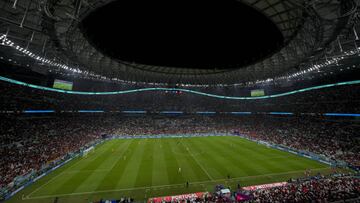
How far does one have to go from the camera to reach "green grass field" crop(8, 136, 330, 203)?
20.4 m

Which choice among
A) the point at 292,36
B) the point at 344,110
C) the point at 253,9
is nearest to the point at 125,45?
the point at 253,9

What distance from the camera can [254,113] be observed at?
265 ft

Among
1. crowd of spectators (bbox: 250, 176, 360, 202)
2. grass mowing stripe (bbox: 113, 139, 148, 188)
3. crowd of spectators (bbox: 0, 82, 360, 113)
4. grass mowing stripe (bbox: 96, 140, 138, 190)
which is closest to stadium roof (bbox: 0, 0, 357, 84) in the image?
crowd of spectators (bbox: 250, 176, 360, 202)

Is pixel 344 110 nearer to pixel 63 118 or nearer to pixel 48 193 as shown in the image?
pixel 48 193

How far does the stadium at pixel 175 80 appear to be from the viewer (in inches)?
706

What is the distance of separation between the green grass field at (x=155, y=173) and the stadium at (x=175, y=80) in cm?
23

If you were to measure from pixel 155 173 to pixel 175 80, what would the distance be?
43777 millimetres

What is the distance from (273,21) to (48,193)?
35.2 m

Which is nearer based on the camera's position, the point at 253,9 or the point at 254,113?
the point at 253,9

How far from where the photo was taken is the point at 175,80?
6500 centimetres

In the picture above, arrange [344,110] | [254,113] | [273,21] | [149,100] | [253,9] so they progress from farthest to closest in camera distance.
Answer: [149,100], [254,113], [344,110], [273,21], [253,9]

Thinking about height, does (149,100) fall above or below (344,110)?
below

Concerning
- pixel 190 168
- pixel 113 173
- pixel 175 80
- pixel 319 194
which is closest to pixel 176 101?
pixel 175 80

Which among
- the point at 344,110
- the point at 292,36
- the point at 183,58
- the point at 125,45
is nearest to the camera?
the point at 292,36
